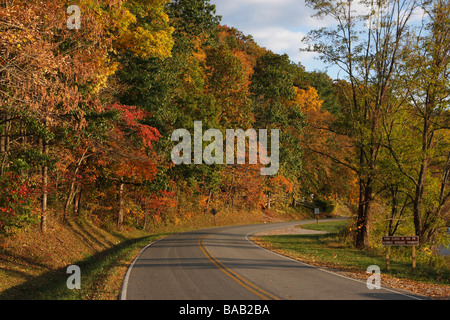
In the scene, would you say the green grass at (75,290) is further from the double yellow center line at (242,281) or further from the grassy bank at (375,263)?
the grassy bank at (375,263)

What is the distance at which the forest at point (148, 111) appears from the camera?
471 inches

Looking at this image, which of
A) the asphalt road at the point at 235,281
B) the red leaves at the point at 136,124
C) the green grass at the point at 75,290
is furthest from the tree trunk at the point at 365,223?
the green grass at the point at 75,290

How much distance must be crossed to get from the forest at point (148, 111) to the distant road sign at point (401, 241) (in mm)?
6446

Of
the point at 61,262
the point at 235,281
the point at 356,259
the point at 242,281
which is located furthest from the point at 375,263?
the point at 61,262

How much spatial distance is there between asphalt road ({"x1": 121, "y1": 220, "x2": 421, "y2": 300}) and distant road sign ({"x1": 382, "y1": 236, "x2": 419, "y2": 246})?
2891 millimetres

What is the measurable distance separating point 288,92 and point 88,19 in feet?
115

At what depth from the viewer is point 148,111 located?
25.4 m

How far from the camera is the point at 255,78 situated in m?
46.4

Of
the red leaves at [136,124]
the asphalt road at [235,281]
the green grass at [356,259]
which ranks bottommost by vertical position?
the green grass at [356,259]

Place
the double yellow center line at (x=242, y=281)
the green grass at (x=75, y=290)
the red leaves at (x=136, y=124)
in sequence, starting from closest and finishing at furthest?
1. the double yellow center line at (x=242, y=281)
2. the green grass at (x=75, y=290)
3. the red leaves at (x=136, y=124)

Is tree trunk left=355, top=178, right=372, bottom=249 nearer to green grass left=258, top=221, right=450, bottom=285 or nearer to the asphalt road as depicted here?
green grass left=258, top=221, right=450, bottom=285

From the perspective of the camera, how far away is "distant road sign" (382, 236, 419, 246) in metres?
14.8

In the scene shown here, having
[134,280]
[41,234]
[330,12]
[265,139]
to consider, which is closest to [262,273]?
[134,280]
